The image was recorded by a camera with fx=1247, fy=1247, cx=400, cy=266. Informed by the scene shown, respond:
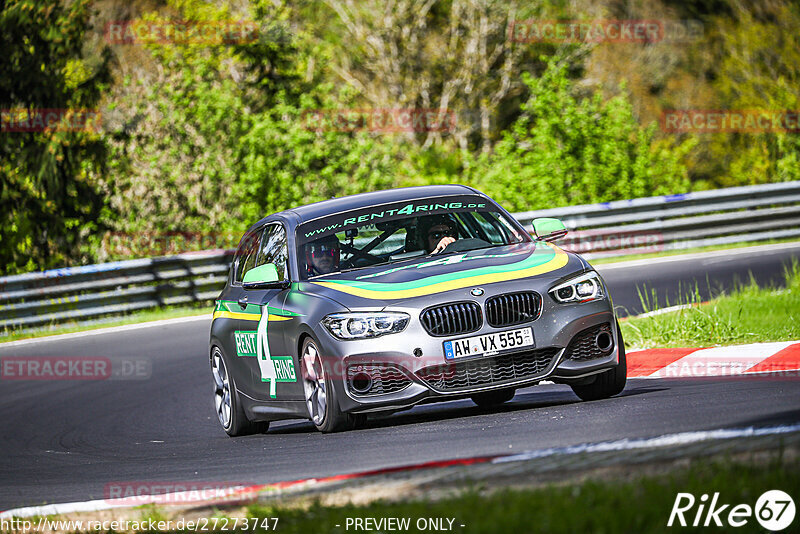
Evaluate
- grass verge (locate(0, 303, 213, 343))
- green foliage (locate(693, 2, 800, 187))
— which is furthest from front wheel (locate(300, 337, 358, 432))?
green foliage (locate(693, 2, 800, 187))

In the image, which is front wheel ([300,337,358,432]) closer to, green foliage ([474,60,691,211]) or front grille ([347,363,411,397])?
front grille ([347,363,411,397])

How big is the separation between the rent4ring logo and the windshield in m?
4.65

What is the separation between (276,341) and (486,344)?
1738mm

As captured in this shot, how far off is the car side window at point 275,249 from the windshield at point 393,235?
0.21 meters

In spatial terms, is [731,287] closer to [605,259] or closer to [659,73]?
[605,259]

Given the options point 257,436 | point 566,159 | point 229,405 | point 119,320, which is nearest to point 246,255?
point 229,405

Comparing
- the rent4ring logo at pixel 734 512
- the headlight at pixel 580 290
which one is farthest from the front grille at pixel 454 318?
the rent4ring logo at pixel 734 512

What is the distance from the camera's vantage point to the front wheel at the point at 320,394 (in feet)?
26.2

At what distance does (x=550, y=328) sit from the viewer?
25.8 ft

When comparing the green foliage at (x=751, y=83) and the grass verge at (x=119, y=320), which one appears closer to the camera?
the grass verge at (x=119, y=320)

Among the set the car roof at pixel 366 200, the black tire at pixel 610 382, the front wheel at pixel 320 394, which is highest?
the car roof at pixel 366 200

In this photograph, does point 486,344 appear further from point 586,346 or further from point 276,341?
point 276,341

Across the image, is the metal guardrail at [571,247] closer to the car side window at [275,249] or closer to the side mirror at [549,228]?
the car side window at [275,249]

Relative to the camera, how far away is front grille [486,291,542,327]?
780 cm
